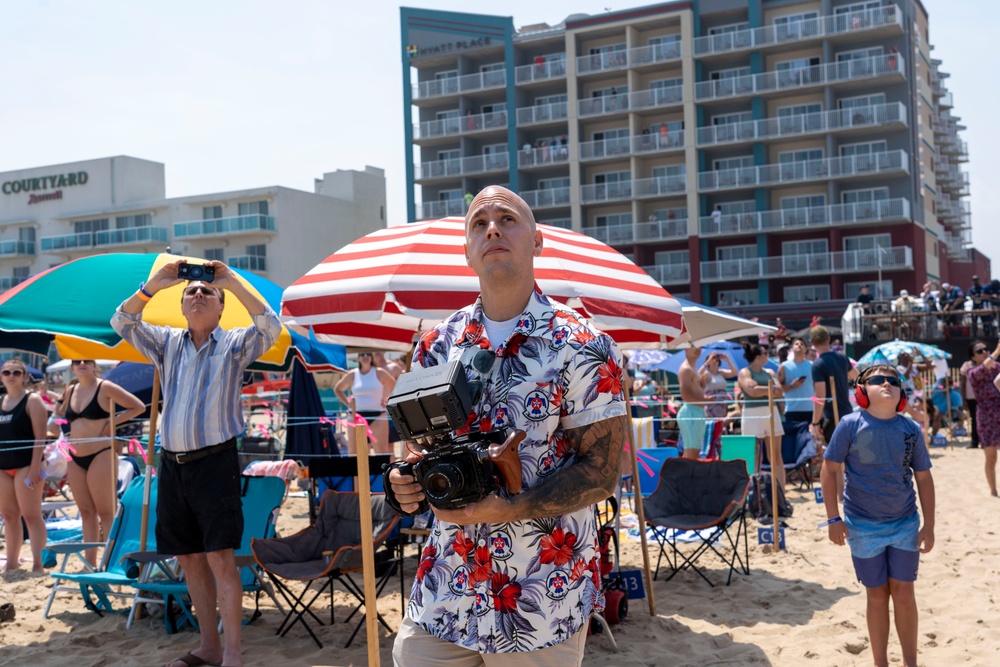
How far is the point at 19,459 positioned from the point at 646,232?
125 feet

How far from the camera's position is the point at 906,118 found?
40.0 metres

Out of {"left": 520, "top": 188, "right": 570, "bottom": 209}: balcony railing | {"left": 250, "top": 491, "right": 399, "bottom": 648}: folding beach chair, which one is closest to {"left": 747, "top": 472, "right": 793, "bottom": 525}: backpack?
{"left": 250, "top": 491, "right": 399, "bottom": 648}: folding beach chair

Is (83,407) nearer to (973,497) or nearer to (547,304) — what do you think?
(547,304)

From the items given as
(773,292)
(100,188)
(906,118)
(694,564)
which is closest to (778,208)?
(773,292)

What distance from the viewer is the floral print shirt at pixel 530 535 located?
2213mm

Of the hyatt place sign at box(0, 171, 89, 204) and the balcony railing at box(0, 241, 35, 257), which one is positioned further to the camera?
the balcony railing at box(0, 241, 35, 257)

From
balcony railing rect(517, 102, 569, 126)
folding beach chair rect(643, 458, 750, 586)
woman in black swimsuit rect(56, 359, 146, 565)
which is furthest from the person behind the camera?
balcony railing rect(517, 102, 569, 126)

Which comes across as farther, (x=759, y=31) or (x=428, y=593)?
(x=759, y=31)

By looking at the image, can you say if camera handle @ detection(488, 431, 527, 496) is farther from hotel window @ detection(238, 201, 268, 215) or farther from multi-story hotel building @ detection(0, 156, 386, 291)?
hotel window @ detection(238, 201, 268, 215)

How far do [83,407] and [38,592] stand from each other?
57.0 inches

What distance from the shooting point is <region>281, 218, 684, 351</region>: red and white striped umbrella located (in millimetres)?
4945

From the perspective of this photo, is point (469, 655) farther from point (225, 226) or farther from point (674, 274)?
point (225, 226)

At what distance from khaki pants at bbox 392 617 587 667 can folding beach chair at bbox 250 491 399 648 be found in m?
2.98

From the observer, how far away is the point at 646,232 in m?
43.6
